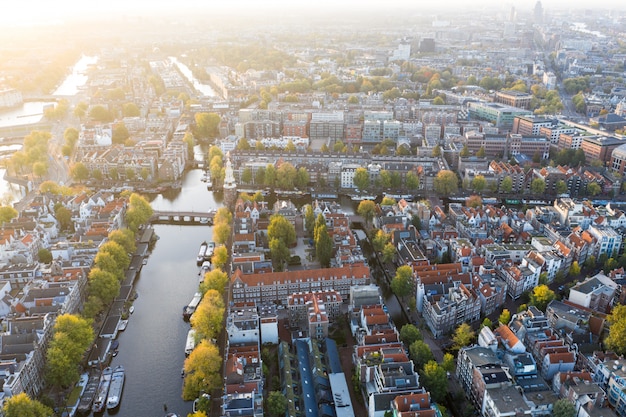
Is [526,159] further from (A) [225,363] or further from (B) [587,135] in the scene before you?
(A) [225,363]

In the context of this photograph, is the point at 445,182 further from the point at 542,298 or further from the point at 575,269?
the point at 542,298

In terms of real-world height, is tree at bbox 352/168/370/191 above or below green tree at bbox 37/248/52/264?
above

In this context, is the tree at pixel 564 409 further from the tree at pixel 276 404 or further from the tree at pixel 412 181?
the tree at pixel 412 181

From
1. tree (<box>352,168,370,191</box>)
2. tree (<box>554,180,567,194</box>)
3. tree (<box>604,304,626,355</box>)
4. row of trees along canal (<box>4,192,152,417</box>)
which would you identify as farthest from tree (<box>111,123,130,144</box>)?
tree (<box>604,304,626,355</box>)

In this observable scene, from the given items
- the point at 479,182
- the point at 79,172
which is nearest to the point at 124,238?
the point at 79,172

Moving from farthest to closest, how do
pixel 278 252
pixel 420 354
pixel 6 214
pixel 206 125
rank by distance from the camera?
pixel 206 125, pixel 6 214, pixel 278 252, pixel 420 354

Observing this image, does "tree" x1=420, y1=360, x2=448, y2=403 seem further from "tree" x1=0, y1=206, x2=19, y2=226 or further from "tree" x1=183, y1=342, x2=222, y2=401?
"tree" x1=0, y1=206, x2=19, y2=226
